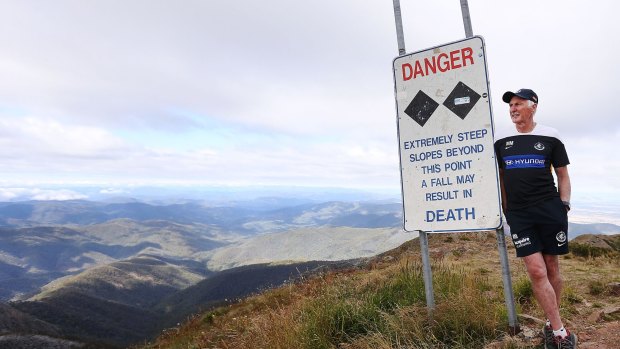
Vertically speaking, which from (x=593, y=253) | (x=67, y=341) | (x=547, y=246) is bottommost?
(x=67, y=341)

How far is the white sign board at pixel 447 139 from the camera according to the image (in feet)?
14.1

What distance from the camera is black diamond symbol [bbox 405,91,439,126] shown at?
4.71m

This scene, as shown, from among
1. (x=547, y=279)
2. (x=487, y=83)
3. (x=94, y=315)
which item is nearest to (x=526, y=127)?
(x=487, y=83)

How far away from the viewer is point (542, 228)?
412 cm

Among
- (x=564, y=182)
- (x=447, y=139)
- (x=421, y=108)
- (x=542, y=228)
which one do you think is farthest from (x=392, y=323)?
(x=421, y=108)

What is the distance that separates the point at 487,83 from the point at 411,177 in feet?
4.62

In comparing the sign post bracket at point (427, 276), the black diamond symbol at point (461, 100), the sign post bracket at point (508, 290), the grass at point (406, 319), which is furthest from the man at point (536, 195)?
the sign post bracket at point (427, 276)

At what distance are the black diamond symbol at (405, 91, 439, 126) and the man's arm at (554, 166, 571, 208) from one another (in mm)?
1537

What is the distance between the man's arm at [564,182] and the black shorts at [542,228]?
10cm

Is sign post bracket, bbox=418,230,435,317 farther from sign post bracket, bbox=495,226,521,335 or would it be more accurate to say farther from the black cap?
the black cap

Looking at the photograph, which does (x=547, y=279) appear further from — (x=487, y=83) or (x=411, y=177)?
(x=487, y=83)

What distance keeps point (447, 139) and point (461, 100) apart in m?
0.48

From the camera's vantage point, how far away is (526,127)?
14.1 feet

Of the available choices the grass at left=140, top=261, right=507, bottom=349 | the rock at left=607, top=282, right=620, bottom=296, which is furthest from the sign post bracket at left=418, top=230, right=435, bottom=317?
the rock at left=607, top=282, right=620, bottom=296
